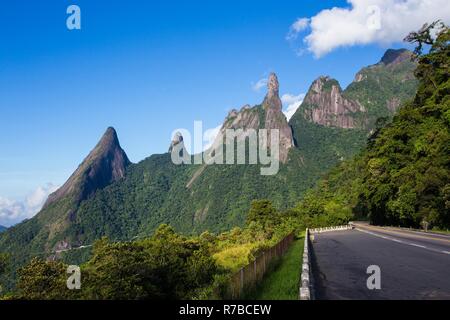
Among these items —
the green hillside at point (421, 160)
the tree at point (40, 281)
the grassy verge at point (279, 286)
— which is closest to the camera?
the grassy verge at point (279, 286)

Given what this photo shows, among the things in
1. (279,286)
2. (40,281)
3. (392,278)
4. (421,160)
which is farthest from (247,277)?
(421,160)

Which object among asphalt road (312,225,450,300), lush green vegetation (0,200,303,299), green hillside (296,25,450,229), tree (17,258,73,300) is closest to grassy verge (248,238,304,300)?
asphalt road (312,225,450,300)

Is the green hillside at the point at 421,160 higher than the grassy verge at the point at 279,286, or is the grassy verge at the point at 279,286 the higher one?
the green hillside at the point at 421,160

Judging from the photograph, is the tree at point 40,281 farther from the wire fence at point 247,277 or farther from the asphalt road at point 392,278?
the asphalt road at point 392,278

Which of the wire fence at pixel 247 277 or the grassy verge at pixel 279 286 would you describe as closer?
the wire fence at pixel 247 277

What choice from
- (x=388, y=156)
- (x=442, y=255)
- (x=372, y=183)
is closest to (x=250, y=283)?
(x=442, y=255)

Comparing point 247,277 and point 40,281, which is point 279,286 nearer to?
point 247,277

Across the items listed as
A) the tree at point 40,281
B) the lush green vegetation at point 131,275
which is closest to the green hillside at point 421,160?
the lush green vegetation at point 131,275

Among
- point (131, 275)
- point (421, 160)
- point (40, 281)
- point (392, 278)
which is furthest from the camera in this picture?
point (421, 160)

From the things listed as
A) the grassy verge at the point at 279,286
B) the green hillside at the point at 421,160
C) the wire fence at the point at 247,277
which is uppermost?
the green hillside at the point at 421,160

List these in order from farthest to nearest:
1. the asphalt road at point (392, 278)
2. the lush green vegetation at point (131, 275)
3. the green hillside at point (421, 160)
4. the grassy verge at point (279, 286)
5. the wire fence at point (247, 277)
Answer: the green hillside at point (421, 160) → the lush green vegetation at point (131, 275) → the grassy verge at point (279, 286) → the asphalt road at point (392, 278) → the wire fence at point (247, 277)

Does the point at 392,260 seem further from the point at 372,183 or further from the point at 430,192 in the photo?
the point at 372,183

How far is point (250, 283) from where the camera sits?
10.6 m
